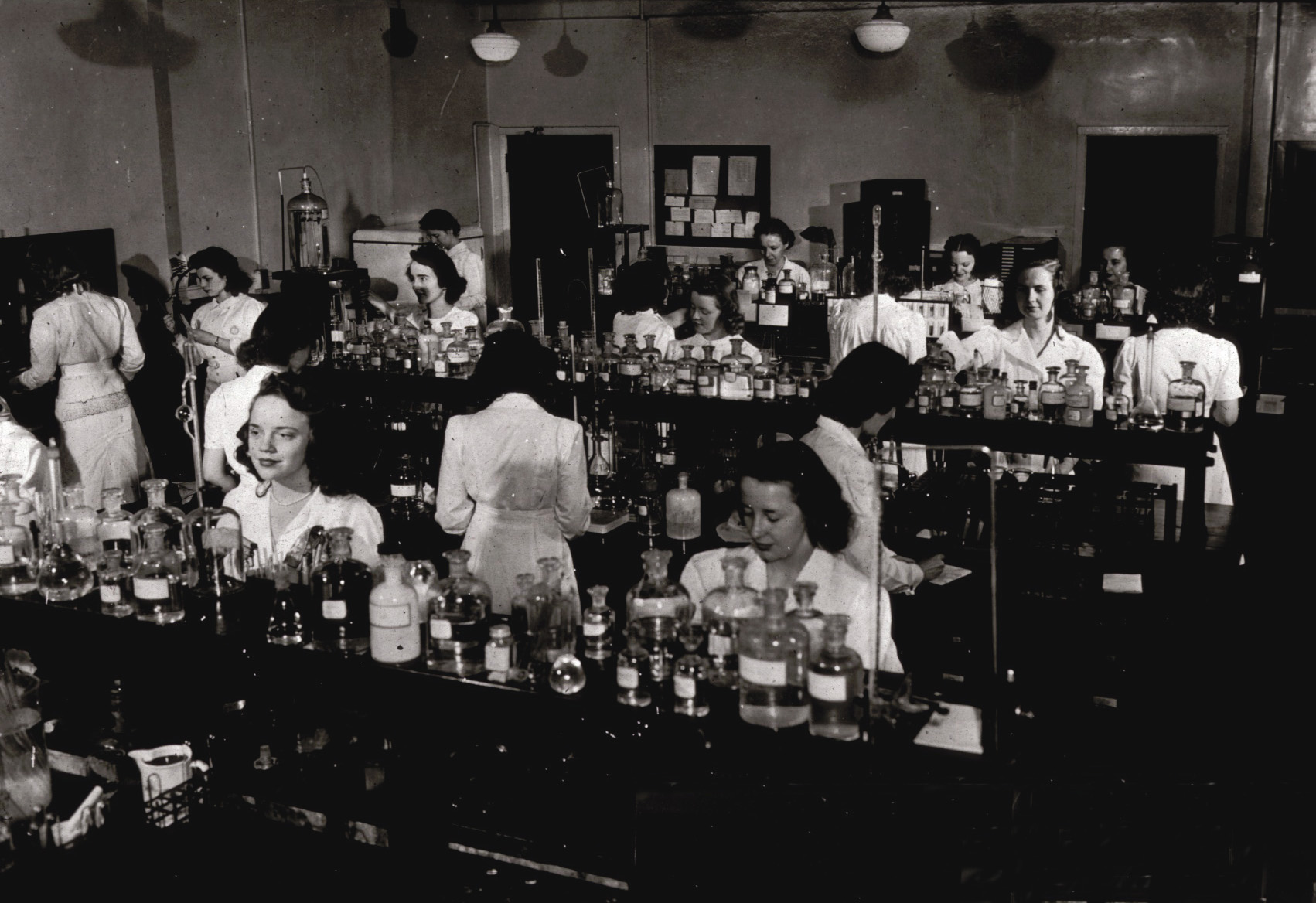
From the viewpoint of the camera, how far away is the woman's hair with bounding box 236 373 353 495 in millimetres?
3434

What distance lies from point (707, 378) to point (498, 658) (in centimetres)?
283

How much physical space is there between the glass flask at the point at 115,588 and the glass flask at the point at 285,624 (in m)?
0.37

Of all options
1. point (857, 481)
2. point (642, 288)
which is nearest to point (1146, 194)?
point (642, 288)

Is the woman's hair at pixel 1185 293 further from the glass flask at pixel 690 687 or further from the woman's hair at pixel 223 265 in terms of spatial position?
the woman's hair at pixel 223 265

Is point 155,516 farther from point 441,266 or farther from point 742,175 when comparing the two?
point 742,175

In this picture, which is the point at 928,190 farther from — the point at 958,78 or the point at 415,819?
the point at 415,819

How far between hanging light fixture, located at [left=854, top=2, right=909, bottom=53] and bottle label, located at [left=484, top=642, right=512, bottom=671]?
22.0 feet

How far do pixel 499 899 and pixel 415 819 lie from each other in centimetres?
23

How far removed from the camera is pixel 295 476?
11.5ft

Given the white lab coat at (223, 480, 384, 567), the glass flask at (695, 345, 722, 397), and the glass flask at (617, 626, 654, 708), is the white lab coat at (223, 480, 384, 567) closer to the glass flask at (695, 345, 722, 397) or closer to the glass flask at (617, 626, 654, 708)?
the glass flask at (617, 626, 654, 708)

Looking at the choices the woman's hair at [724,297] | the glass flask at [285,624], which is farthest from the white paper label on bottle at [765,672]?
the woman's hair at [724,297]

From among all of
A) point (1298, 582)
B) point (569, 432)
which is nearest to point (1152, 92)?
point (1298, 582)

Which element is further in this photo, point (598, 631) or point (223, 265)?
point (223, 265)

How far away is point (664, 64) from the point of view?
1030 cm
